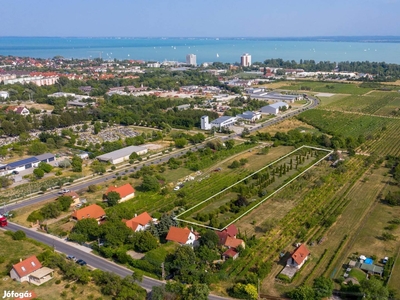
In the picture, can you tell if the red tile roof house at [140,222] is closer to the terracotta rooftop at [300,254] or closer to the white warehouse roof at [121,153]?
the terracotta rooftop at [300,254]

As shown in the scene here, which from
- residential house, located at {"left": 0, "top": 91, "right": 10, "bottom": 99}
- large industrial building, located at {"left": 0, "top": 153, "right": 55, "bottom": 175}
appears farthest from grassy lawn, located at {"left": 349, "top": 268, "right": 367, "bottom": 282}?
residential house, located at {"left": 0, "top": 91, "right": 10, "bottom": 99}

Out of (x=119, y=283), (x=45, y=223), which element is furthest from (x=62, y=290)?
(x=45, y=223)

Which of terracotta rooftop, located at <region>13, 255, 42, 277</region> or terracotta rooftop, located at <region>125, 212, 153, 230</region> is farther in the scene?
terracotta rooftop, located at <region>125, 212, 153, 230</region>

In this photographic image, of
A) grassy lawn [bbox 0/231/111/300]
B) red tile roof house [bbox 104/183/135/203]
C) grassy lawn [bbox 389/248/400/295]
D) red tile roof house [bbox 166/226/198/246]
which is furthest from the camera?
red tile roof house [bbox 104/183/135/203]

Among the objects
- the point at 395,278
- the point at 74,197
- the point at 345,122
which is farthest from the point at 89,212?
the point at 345,122

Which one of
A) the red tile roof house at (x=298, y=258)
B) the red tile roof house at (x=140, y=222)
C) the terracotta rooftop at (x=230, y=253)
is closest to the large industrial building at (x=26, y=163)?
the red tile roof house at (x=140, y=222)

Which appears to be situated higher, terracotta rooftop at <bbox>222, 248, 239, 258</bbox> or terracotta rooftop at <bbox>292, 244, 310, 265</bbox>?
terracotta rooftop at <bbox>292, 244, 310, 265</bbox>

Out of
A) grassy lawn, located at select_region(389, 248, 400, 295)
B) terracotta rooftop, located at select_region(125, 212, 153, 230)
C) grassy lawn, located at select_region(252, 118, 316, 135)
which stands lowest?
grassy lawn, located at select_region(389, 248, 400, 295)

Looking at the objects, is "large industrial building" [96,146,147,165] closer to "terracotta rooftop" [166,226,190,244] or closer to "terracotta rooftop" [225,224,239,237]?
"terracotta rooftop" [166,226,190,244]
